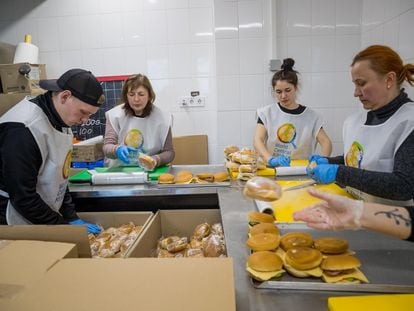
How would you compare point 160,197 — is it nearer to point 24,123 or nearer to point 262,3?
point 24,123

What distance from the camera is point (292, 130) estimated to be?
8.50 ft

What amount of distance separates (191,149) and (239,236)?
2340 millimetres

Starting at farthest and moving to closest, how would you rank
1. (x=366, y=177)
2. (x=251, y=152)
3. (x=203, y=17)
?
(x=203, y=17) < (x=251, y=152) < (x=366, y=177)

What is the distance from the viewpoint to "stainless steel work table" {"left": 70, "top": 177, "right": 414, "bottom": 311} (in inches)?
31.4

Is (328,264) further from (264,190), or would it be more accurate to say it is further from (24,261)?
(24,261)

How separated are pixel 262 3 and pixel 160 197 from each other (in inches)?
95.1

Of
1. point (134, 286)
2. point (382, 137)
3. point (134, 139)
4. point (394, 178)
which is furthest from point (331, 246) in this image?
point (134, 139)

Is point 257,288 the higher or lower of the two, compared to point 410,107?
lower

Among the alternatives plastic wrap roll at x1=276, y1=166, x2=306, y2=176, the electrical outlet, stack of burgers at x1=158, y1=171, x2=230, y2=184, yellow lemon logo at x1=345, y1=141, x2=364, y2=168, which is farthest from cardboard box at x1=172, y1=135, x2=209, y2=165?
yellow lemon logo at x1=345, y1=141, x2=364, y2=168

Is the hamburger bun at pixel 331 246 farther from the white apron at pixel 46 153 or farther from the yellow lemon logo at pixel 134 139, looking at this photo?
the yellow lemon logo at pixel 134 139

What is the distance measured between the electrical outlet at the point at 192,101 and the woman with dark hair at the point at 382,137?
2187 mm

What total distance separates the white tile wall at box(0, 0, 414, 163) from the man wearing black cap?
2.01 meters

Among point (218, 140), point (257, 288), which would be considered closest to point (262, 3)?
point (218, 140)

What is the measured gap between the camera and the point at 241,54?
3234 millimetres
